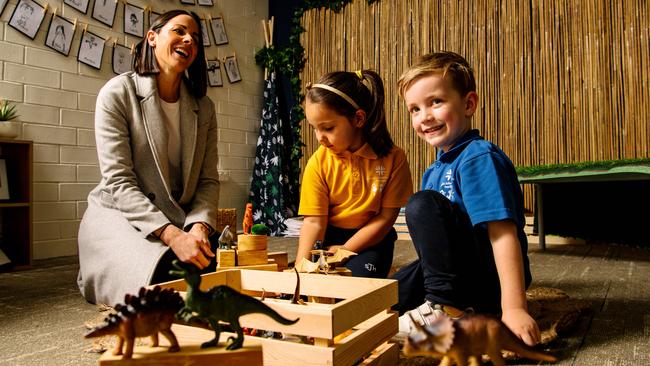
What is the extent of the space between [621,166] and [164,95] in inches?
85.3

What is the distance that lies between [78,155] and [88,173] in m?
0.14

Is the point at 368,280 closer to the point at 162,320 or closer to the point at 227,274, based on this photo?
the point at 227,274

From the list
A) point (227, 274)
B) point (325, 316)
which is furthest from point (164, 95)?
point (325, 316)

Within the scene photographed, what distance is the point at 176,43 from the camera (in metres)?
1.60

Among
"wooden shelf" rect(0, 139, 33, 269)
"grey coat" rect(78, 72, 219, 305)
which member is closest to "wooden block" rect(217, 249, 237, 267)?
"grey coat" rect(78, 72, 219, 305)

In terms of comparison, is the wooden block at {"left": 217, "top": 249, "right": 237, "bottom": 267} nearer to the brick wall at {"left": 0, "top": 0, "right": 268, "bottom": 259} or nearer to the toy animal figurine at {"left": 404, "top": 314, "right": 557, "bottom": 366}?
the toy animal figurine at {"left": 404, "top": 314, "right": 557, "bottom": 366}

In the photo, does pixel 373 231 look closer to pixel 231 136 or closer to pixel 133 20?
pixel 133 20

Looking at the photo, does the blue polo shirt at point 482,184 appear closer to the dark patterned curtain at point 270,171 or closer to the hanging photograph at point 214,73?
the dark patterned curtain at point 270,171

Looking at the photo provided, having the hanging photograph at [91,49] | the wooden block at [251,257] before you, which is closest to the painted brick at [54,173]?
the hanging photograph at [91,49]

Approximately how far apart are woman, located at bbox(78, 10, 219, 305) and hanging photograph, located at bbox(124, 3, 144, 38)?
6.17ft

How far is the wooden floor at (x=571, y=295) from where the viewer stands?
40.1 inches

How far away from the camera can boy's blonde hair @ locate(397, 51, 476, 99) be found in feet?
3.60

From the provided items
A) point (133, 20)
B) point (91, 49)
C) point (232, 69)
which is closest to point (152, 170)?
point (91, 49)

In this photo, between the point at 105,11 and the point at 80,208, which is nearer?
the point at 80,208
